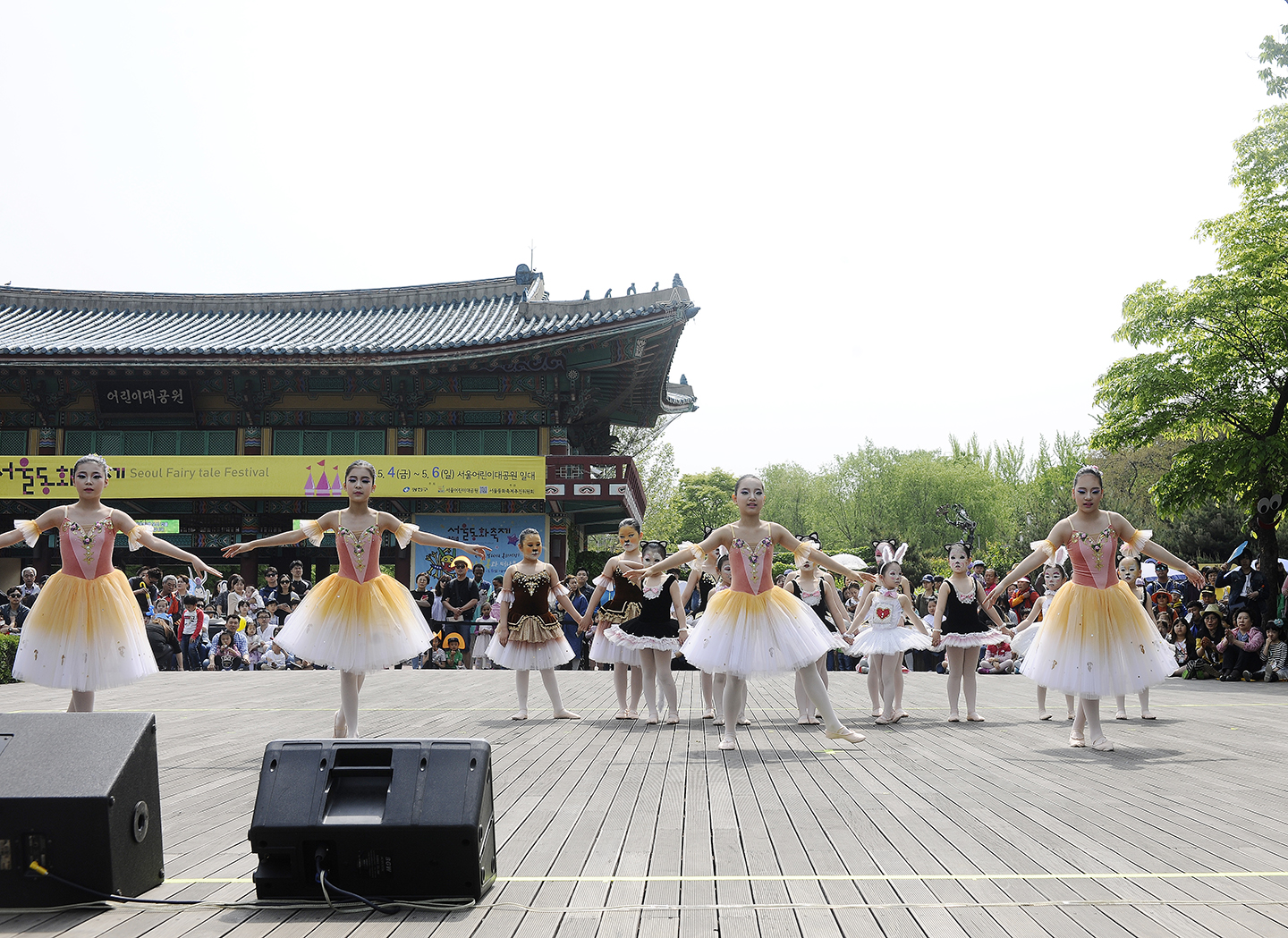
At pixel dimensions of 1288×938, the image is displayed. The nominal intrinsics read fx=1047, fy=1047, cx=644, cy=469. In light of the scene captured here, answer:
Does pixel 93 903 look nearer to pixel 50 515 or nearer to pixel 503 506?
pixel 50 515

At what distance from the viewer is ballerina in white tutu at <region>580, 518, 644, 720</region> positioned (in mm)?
10973

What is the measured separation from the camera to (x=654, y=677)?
10.9 meters

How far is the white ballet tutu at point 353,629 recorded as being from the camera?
8297 millimetres

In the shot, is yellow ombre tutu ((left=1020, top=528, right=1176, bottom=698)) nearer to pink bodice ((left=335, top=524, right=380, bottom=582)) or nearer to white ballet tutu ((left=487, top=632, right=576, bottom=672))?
white ballet tutu ((left=487, top=632, right=576, bottom=672))

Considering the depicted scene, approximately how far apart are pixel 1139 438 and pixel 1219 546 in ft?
65.9

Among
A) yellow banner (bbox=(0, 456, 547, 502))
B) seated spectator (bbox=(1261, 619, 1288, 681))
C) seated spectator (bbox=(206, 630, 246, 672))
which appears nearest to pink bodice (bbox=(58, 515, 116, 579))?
seated spectator (bbox=(206, 630, 246, 672))

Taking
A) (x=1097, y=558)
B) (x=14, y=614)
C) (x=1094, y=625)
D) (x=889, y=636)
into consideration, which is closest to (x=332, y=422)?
(x=14, y=614)

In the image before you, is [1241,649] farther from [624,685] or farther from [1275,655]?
[624,685]

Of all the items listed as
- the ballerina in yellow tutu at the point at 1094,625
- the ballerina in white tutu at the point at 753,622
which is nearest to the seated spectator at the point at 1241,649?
the ballerina in yellow tutu at the point at 1094,625

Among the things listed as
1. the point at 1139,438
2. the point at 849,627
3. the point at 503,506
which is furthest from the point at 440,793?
the point at 503,506

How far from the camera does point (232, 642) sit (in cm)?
2052

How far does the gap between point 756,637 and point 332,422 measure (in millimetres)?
20528

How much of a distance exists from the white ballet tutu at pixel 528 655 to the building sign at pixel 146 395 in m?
18.6

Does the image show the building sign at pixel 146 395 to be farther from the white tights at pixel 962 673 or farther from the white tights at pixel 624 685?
the white tights at pixel 962 673
